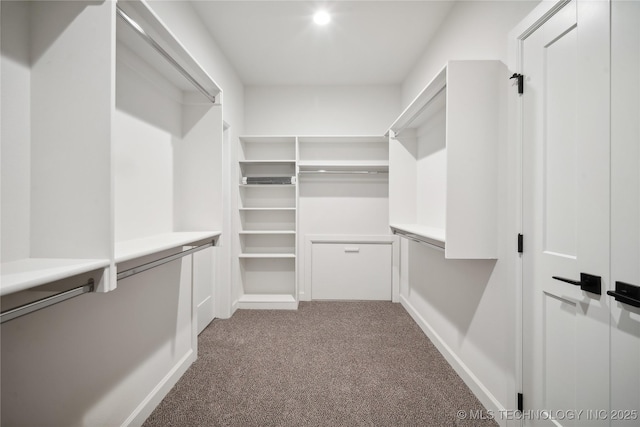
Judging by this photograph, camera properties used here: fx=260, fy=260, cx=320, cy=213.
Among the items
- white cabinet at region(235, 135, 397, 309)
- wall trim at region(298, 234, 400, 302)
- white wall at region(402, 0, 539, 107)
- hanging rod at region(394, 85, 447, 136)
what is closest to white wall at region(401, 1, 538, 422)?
white wall at region(402, 0, 539, 107)

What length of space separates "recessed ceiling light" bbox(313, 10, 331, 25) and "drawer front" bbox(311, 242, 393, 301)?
2.42m

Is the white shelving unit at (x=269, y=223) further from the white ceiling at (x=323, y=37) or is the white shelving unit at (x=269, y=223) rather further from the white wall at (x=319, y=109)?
the white ceiling at (x=323, y=37)

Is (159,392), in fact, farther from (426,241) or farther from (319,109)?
(319,109)

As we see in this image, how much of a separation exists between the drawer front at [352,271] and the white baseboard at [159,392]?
1769 mm

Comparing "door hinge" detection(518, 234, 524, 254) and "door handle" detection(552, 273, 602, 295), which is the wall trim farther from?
"door handle" detection(552, 273, 602, 295)

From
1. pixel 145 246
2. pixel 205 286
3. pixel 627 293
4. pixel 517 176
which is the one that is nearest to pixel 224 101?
pixel 205 286

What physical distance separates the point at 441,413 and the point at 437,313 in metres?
0.92

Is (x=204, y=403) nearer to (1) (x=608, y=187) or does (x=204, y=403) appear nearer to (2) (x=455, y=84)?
(1) (x=608, y=187)

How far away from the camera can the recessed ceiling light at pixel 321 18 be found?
2.20 metres

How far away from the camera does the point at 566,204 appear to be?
115 cm

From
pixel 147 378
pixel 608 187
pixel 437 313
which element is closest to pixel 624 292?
pixel 608 187

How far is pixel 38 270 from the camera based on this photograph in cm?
73

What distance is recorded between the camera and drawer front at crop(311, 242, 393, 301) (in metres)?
3.45

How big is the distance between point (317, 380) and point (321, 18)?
115 inches
